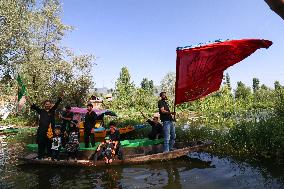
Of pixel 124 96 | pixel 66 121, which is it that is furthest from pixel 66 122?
pixel 124 96

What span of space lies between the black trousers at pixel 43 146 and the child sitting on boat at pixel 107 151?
200cm

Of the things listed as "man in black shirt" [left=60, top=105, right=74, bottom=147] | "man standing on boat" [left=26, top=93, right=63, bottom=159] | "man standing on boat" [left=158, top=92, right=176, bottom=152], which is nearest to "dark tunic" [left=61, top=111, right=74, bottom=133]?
"man in black shirt" [left=60, top=105, right=74, bottom=147]

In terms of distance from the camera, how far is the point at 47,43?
33562 mm

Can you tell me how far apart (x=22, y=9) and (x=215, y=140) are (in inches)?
1038

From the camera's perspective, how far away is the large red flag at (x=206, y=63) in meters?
8.68

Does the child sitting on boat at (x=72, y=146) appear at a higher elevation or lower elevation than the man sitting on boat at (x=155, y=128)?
lower

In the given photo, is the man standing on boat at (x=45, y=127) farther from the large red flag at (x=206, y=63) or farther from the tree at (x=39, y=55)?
the tree at (x=39, y=55)

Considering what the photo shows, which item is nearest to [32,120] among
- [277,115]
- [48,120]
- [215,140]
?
[48,120]

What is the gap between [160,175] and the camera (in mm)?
10594

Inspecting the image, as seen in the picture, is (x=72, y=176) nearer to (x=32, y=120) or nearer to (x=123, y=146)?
(x=123, y=146)

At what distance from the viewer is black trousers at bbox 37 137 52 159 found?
12.5m

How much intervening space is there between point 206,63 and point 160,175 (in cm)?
394

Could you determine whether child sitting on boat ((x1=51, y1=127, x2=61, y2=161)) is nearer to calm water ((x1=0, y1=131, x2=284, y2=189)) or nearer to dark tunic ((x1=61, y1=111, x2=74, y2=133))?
calm water ((x1=0, y1=131, x2=284, y2=189))

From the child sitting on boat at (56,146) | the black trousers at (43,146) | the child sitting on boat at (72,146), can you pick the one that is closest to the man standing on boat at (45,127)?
the black trousers at (43,146)
